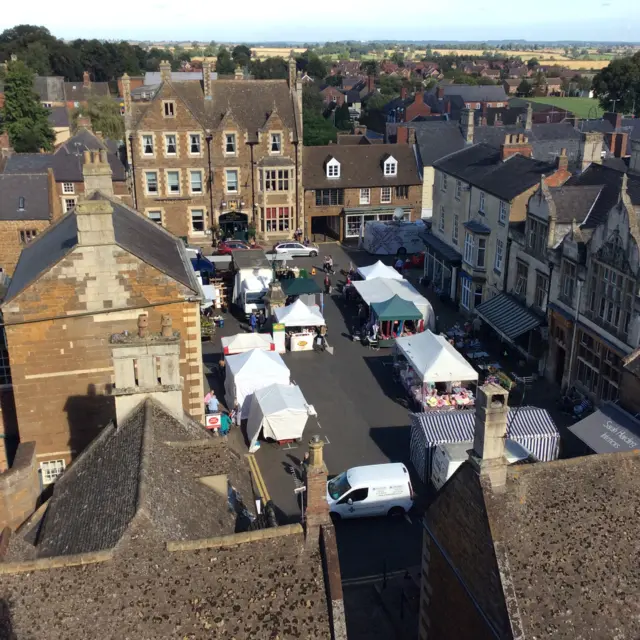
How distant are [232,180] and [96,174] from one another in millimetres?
27941

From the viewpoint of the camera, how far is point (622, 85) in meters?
108

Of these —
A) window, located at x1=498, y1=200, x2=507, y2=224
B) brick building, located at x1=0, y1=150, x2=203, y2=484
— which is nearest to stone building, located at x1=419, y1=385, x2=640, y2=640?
brick building, located at x1=0, y1=150, x2=203, y2=484

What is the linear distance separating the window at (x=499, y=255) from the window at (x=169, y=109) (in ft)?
84.0

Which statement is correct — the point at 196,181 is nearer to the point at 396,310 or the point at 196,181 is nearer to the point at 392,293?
the point at 392,293

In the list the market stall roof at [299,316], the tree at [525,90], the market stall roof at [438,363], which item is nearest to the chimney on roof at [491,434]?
the market stall roof at [438,363]

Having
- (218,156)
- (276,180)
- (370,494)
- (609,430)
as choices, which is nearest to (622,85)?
(276,180)

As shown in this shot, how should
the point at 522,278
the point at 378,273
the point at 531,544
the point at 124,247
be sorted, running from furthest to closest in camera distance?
1. the point at 378,273
2. the point at 522,278
3. the point at 124,247
4. the point at 531,544

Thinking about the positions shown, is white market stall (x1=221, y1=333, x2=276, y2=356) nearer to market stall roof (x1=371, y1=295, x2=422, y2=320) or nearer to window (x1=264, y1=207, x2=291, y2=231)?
market stall roof (x1=371, y1=295, x2=422, y2=320)

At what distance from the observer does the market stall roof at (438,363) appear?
2772 cm

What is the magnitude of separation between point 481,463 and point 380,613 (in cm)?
685

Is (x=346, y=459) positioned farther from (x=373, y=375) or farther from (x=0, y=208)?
(x=0, y=208)

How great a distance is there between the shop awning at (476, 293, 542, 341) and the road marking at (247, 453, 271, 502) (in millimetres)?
13065

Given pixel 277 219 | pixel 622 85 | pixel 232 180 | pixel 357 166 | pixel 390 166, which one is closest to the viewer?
pixel 232 180

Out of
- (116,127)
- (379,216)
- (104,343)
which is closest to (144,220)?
(104,343)
